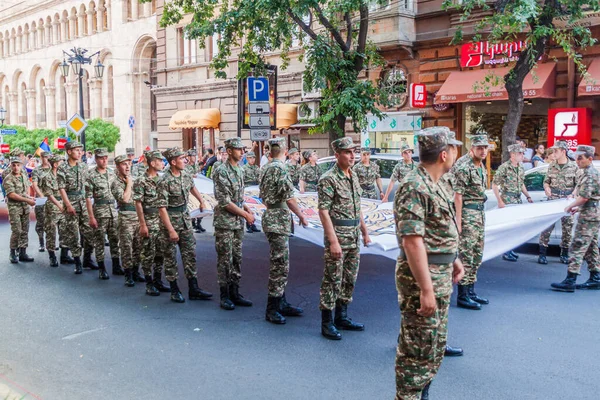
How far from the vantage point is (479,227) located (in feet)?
24.5

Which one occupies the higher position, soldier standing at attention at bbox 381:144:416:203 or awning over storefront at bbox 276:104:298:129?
awning over storefront at bbox 276:104:298:129

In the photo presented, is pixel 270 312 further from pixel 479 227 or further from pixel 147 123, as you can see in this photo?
pixel 147 123

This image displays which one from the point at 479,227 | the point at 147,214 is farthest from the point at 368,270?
the point at 147,214

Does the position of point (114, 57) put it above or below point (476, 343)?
above

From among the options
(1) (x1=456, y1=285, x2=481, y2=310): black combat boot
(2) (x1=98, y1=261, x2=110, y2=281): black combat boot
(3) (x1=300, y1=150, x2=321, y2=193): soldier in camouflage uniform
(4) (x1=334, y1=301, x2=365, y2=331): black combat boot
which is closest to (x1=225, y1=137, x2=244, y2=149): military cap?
(4) (x1=334, y1=301, x2=365, y2=331): black combat boot

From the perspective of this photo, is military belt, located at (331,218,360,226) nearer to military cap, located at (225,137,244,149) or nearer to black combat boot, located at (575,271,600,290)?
military cap, located at (225,137,244,149)

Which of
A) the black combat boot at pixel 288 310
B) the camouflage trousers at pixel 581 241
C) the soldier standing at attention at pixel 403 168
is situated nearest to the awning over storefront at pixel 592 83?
the soldier standing at attention at pixel 403 168

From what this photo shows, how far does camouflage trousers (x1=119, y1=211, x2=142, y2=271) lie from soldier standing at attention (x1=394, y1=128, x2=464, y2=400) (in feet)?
18.4

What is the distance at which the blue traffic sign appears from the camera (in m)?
12.2

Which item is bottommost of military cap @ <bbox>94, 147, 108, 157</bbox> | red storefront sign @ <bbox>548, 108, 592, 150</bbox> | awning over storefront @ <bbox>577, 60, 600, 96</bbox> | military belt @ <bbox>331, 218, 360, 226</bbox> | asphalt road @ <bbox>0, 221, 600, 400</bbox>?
asphalt road @ <bbox>0, 221, 600, 400</bbox>

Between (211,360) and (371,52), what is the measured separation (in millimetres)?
13308

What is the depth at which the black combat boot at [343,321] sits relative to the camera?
6.71m

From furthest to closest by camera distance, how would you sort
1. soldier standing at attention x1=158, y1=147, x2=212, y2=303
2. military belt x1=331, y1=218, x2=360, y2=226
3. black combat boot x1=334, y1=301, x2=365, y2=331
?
1. soldier standing at attention x1=158, y1=147, x2=212, y2=303
2. black combat boot x1=334, y1=301, x2=365, y2=331
3. military belt x1=331, y1=218, x2=360, y2=226

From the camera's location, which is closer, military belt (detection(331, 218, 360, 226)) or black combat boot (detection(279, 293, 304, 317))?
military belt (detection(331, 218, 360, 226))
